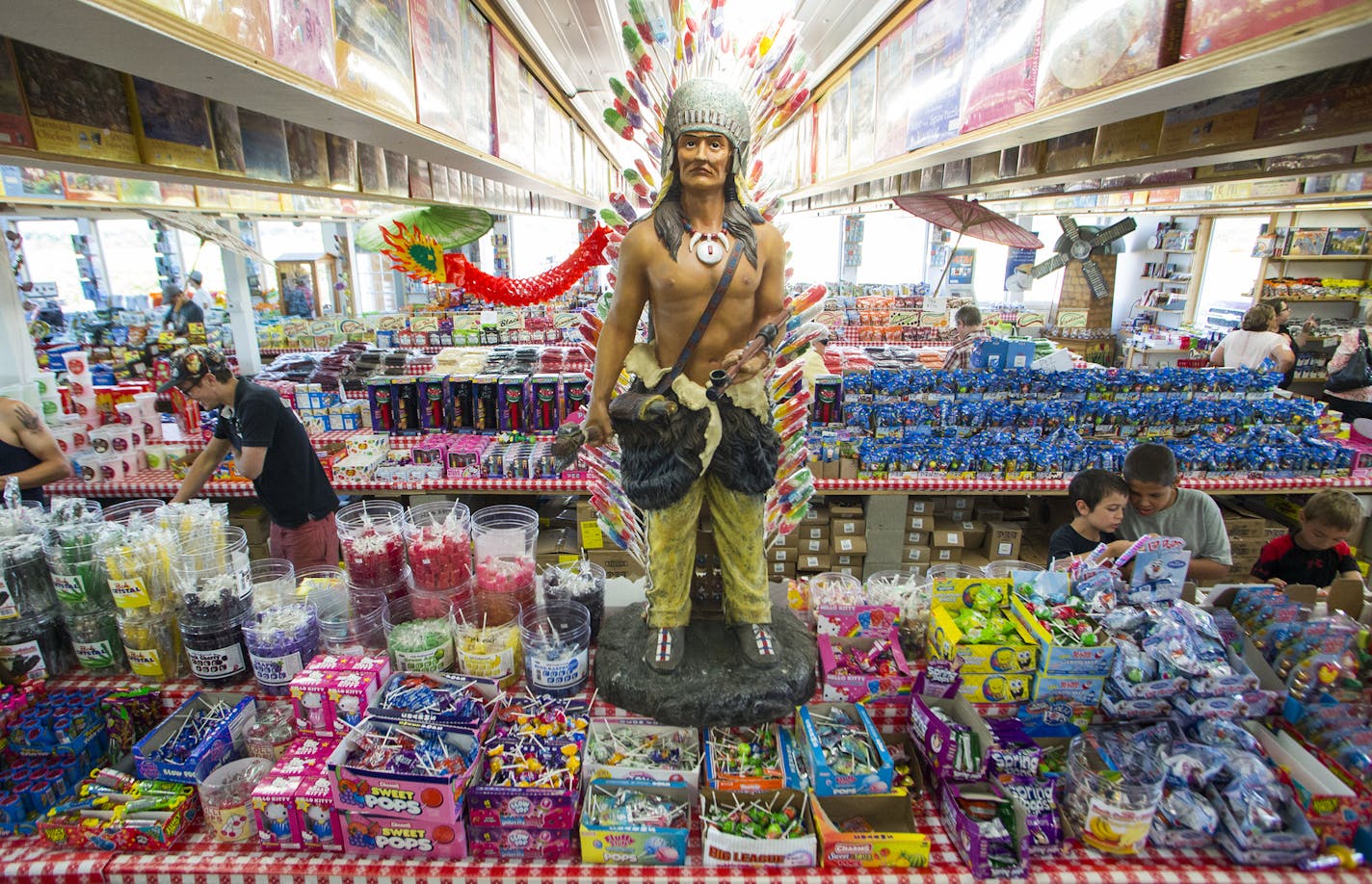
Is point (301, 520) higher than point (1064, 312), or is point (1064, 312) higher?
point (1064, 312)

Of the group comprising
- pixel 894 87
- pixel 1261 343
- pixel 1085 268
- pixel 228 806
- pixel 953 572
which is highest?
pixel 894 87

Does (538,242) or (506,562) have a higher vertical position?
(538,242)

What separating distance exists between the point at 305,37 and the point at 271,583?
1675 mm

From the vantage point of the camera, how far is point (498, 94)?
4438mm

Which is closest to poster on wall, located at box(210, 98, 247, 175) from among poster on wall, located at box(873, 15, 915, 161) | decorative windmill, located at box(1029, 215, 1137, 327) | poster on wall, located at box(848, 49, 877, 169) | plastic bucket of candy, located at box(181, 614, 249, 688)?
plastic bucket of candy, located at box(181, 614, 249, 688)

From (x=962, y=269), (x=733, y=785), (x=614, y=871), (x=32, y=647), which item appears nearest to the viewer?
(x=614, y=871)

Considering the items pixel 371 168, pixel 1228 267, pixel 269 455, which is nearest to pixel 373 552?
pixel 269 455

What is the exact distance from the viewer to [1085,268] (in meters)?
9.98

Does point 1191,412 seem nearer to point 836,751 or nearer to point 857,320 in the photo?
point 836,751

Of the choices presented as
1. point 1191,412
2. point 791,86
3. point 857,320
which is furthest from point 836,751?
point 857,320

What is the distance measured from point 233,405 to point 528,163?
3216mm

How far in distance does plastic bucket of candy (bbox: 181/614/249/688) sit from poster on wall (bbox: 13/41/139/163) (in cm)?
142

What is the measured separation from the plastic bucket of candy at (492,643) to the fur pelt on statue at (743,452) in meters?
0.72

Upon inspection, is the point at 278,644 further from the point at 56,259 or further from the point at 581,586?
the point at 56,259
